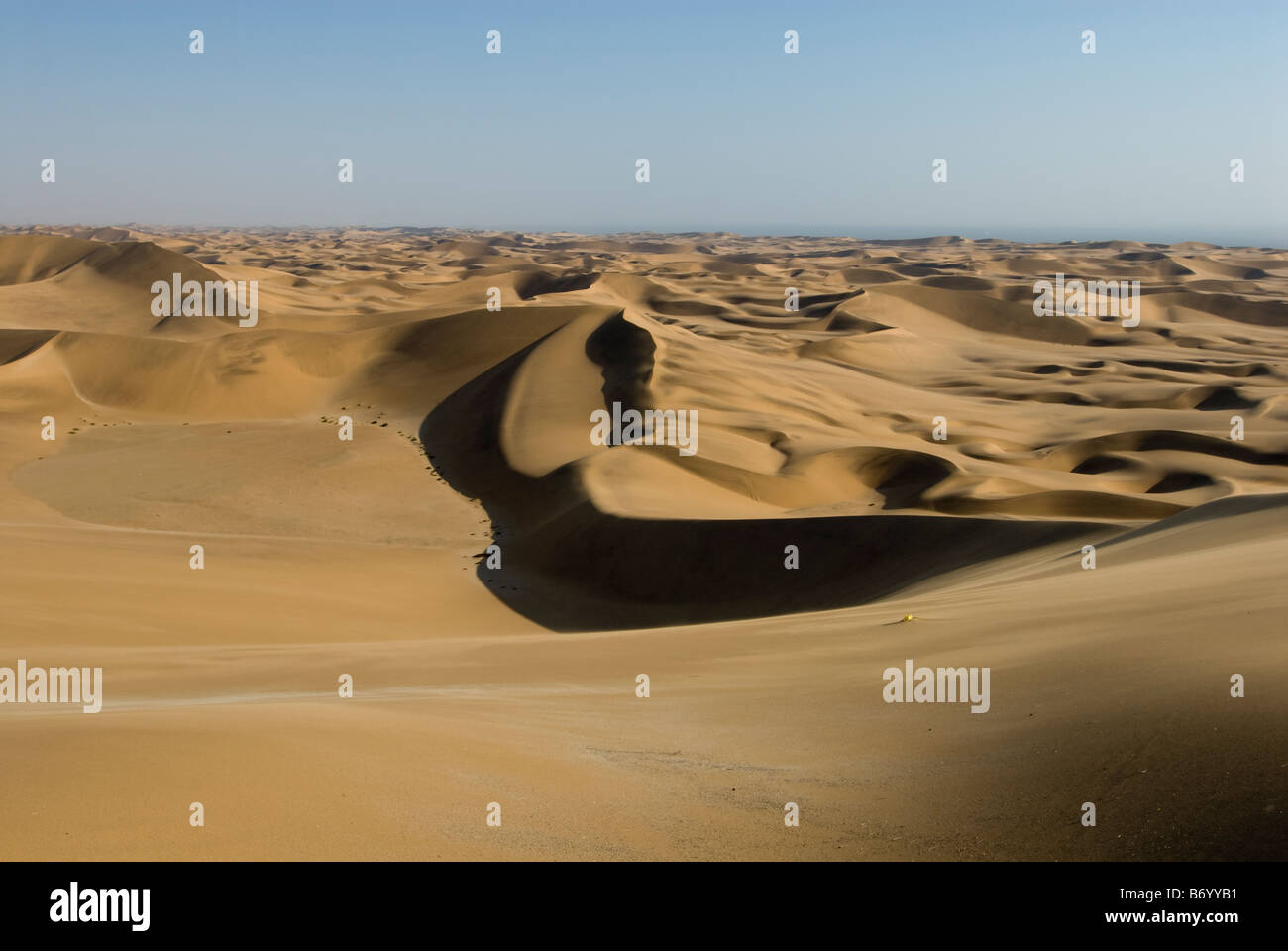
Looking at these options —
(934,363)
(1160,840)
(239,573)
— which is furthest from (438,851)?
(934,363)

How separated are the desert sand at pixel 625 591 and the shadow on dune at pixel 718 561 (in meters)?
0.07

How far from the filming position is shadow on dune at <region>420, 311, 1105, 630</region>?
53.1ft

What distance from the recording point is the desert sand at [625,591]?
4656 millimetres

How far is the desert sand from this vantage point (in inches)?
183

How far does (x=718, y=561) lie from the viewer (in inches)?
691

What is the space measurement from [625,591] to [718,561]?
66.0 inches

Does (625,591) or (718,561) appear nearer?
(718,561)

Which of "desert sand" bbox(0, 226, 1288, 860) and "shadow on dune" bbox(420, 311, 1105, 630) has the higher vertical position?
"desert sand" bbox(0, 226, 1288, 860)

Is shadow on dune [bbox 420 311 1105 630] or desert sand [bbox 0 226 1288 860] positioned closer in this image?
desert sand [bbox 0 226 1288 860]

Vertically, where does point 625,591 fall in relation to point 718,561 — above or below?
below

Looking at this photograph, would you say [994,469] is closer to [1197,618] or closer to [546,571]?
[546,571]

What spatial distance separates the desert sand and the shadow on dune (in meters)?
0.07

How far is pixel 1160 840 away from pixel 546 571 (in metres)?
15.4
